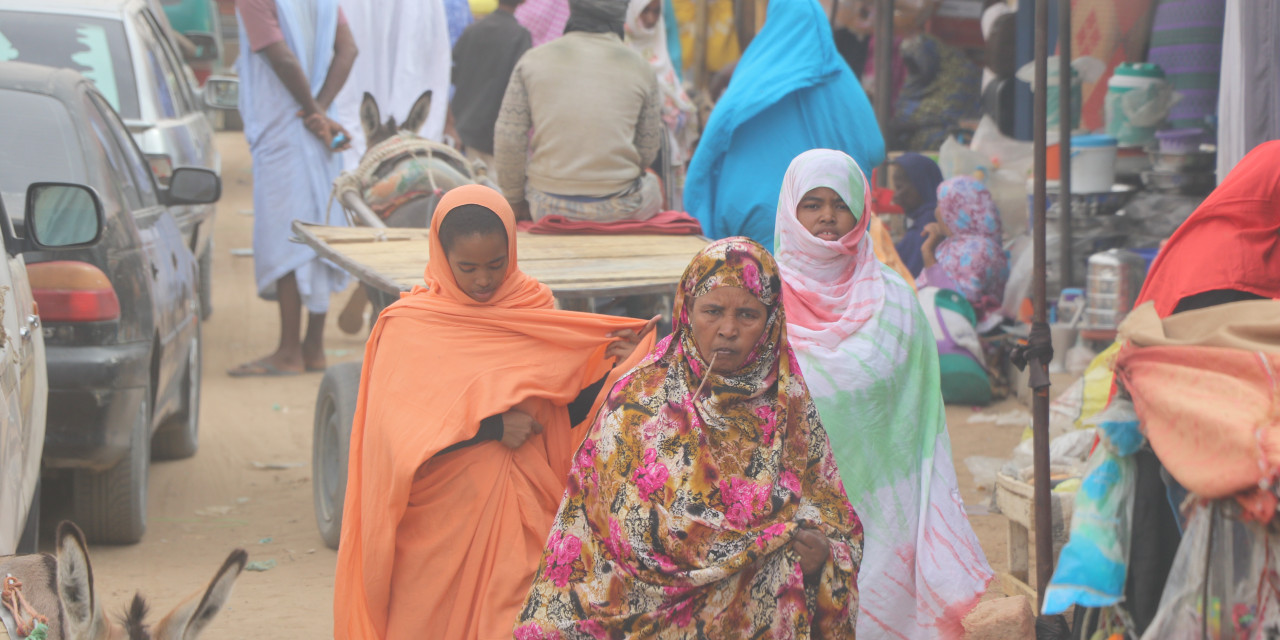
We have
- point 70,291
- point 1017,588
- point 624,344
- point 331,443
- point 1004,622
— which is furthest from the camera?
point 331,443

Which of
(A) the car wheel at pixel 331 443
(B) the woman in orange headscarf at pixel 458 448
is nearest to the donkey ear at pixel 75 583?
(B) the woman in orange headscarf at pixel 458 448

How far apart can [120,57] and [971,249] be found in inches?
204

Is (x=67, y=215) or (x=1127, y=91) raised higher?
(x=1127, y=91)

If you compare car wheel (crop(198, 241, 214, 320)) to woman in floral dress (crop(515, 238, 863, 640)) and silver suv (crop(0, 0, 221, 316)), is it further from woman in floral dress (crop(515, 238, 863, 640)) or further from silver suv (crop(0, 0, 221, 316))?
woman in floral dress (crop(515, 238, 863, 640))

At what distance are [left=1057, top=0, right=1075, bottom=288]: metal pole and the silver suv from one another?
4.87m

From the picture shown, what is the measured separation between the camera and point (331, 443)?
202 inches

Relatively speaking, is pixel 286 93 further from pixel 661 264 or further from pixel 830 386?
pixel 830 386

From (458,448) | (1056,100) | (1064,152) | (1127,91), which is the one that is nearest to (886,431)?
(458,448)

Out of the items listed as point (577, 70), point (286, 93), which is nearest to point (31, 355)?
point (577, 70)

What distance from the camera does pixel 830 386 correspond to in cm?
364

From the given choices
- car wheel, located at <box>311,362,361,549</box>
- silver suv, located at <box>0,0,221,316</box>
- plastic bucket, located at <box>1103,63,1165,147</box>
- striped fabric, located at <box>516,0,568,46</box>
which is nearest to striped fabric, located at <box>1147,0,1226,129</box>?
plastic bucket, located at <box>1103,63,1165,147</box>

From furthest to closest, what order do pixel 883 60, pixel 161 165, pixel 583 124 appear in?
pixel 883 60
pixel 161 165
pixel 583 124

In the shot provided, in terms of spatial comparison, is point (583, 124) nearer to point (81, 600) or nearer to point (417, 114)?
point (417, 114)

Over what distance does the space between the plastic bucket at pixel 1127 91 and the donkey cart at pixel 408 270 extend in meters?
3.92
